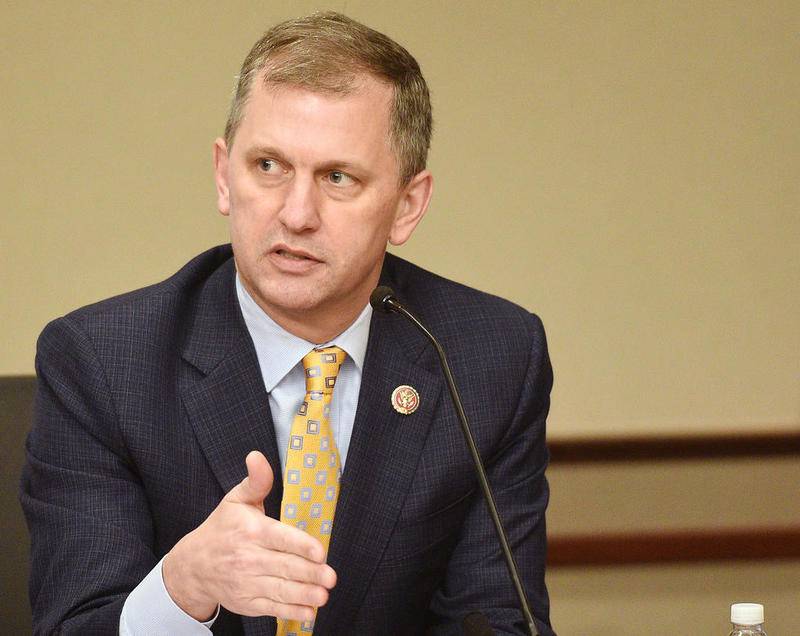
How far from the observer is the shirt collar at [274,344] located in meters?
2.00

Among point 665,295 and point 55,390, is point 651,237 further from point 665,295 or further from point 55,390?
point 55,390

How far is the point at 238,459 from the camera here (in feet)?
6.27

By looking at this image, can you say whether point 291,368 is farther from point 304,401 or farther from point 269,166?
point 269,166

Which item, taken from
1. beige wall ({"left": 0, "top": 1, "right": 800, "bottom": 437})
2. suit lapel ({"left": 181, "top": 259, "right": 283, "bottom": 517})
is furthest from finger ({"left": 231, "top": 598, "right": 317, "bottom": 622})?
beige wall ({"left": 0, "top": 1, "right": 800, "bottom": 437})

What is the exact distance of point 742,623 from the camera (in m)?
1.57

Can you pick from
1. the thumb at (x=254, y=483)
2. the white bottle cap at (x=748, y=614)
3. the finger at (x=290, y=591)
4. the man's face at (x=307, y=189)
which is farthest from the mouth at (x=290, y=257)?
the white bottle cap at (x=748, y=614)

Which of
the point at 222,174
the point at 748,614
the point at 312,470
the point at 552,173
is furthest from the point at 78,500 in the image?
the point at 552,173

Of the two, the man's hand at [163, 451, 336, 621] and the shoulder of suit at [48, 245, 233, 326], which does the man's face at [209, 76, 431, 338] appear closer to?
the shoulder of suit at [48, 245, 233, 326]

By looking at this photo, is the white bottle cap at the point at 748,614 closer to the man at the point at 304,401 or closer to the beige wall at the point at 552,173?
the man at the point at 304,401

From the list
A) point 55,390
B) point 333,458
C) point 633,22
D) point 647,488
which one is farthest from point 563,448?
point 55,390

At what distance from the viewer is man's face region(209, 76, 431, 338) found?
72.6 inches

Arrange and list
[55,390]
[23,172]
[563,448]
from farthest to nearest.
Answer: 1. [563,448]
2. [23,172]
3. [55,390]

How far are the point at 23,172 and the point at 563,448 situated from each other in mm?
1686

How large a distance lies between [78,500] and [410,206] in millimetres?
745
